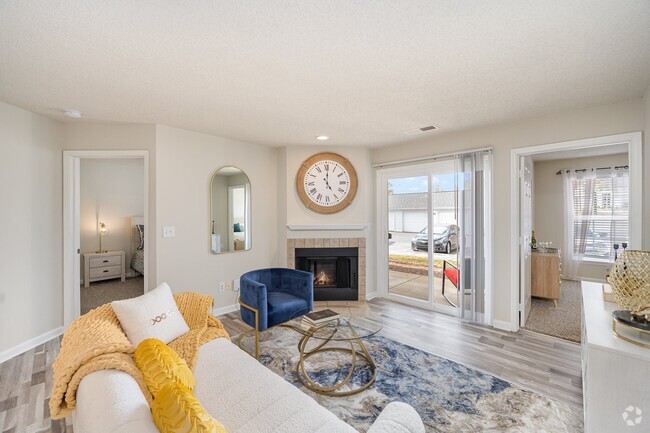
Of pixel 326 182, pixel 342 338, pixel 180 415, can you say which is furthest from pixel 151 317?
pixel 326 182

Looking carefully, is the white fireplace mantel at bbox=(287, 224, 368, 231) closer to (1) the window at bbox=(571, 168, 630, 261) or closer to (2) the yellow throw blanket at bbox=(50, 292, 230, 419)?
(2) the yellow throw blanket at bbox=(50, 292, 230, 419)

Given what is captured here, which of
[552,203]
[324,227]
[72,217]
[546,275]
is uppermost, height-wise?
[552,203]

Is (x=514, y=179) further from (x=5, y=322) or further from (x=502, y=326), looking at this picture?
(x=5, y=322)

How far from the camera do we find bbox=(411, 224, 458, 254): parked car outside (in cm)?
395

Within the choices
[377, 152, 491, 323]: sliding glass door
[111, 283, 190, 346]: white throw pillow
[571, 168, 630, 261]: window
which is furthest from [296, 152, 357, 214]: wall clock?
[571, 168, 630, 261]: window

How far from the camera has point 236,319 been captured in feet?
12.3

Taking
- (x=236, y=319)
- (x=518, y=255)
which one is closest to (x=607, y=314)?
(x=518, y=255)

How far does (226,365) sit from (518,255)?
10.4 ft

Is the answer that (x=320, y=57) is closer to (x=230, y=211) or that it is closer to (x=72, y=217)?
(x=230, y=211)

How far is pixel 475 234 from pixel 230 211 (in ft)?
Result: 10.2

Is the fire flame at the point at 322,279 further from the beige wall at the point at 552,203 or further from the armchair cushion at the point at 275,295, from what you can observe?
the beige wall at the point at 552,203

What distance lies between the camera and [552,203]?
18.7 ft

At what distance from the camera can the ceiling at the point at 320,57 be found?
4.91 ft

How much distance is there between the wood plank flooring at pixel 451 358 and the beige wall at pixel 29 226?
328mm
